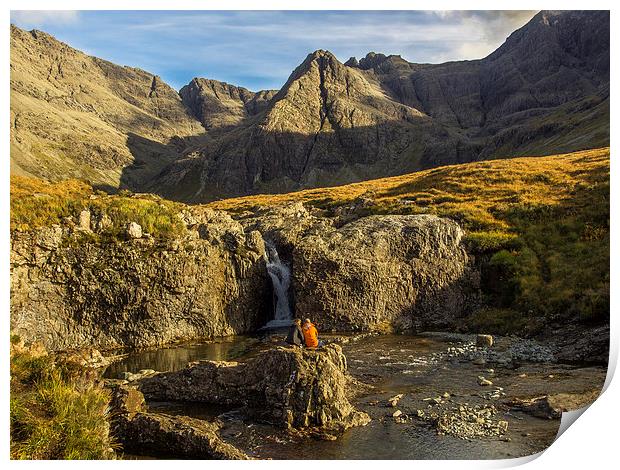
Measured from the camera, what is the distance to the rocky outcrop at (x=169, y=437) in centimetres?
1298

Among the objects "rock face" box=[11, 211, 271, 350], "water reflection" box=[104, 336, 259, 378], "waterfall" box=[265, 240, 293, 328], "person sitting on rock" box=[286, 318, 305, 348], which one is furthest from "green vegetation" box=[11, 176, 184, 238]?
"person sitting on rock" box=[286, 318, 305, 348]

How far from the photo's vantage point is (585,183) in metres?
38.2

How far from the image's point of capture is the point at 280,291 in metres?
33.2

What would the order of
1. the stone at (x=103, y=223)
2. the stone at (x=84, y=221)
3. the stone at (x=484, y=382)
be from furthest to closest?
1. the stone at (x=103, y=223)
2. the stone at (x=84, y=221)
3. the stone at (x=484, y=382)

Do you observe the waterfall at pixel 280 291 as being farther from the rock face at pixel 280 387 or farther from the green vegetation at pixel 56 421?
the green vegetation at pixel 56 421

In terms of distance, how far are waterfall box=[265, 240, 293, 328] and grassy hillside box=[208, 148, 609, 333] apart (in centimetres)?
1048

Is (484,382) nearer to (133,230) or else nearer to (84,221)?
(133,230)

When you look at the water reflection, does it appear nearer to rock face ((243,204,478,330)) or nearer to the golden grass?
rock face ((243,204,478,330))

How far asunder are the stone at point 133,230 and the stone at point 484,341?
19.7m

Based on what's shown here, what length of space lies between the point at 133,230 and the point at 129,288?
11.1 feet

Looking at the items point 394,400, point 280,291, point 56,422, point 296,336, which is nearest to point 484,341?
point 394,400

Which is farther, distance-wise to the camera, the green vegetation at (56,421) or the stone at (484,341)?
the stone at (484,341)

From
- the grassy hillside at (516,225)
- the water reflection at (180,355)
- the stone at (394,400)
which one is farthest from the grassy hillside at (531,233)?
the water reflection at (180,355)
